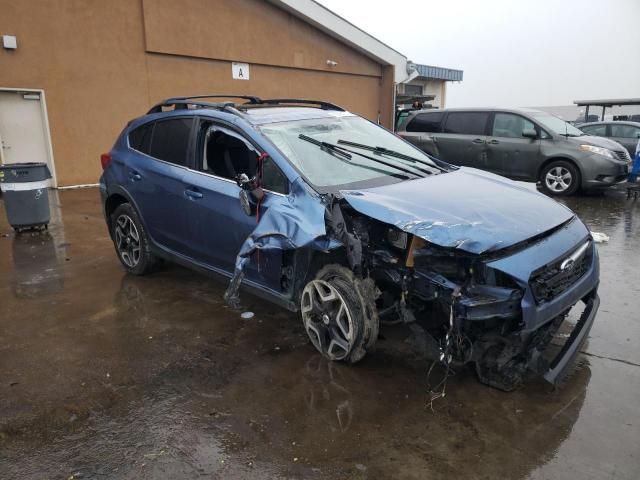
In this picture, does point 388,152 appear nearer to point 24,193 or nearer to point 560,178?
point 24,193

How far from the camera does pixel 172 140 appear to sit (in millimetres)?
4711

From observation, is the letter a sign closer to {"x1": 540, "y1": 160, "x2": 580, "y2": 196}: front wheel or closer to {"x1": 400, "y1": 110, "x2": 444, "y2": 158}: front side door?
{"x1": 400, "y1": 110, "x2": 444, "y2": 158}: front side door

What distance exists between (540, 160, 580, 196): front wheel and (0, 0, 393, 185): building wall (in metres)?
8.46

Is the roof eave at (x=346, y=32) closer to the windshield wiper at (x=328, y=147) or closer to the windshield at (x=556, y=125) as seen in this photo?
the windshield at (x=556, y=125)

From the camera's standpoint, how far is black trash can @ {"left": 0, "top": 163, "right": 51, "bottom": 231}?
7.16m

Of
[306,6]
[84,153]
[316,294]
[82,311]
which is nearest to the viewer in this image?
[316,294]

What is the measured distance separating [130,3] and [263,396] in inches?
446

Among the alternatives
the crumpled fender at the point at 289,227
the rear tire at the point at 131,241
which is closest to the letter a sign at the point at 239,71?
the rear tire at the point at 131,241

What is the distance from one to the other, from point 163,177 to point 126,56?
8653 mm

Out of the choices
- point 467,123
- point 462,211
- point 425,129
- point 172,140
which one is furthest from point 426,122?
point 462,211

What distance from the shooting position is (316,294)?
3488mm

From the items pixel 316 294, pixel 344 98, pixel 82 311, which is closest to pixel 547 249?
pixel 316 294

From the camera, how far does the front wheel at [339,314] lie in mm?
3242

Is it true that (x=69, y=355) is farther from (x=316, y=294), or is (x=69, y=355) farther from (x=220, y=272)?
(x=316, y=294)
